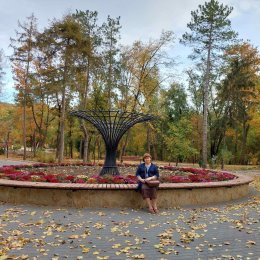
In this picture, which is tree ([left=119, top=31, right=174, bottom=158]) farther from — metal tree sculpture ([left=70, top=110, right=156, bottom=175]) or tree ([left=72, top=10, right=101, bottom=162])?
metal tree sculpture ([left=70, top=110, right=156, bottom=175])

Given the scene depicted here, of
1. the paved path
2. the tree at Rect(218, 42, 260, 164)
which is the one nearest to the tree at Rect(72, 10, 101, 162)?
the tree at Rect(218, 42, 260, 164)

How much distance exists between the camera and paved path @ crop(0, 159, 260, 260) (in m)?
4.68

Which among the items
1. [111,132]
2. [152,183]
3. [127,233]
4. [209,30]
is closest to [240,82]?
[209,30]

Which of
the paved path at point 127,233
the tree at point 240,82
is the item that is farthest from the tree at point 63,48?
the paved path at point 127,233

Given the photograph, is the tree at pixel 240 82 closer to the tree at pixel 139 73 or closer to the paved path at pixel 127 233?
the tree at pixel 139 73

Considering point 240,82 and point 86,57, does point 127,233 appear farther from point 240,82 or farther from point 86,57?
point 240,82

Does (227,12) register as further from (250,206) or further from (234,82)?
(250,206)

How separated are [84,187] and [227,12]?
19625 mm

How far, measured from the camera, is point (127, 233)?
18.7 feet

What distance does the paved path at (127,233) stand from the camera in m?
4.68

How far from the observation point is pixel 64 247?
4902mm

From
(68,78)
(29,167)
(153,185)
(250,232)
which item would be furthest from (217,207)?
(68,78)

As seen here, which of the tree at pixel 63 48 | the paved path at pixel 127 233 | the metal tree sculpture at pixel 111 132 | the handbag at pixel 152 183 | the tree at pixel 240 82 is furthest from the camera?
the tree at pixel 240 82

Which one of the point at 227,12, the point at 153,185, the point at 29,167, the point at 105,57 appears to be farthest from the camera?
the point at 105,57
